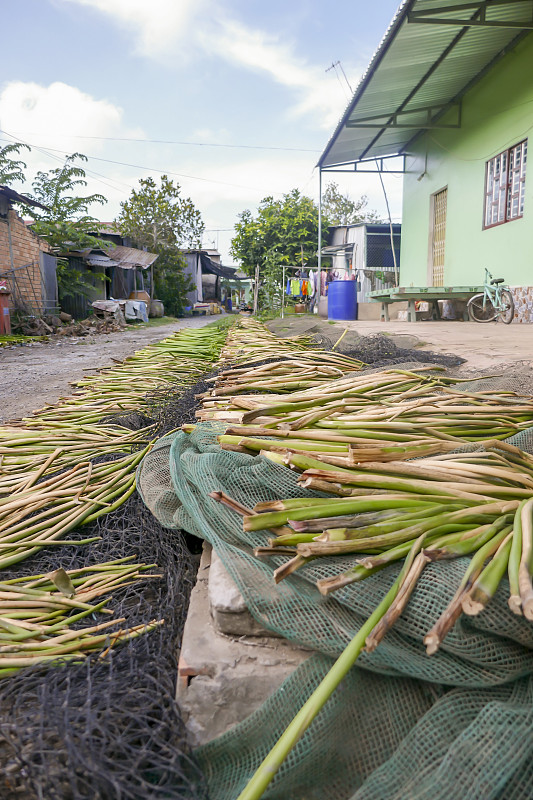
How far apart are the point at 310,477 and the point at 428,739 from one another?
1.90 feet

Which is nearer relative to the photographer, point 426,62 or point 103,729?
point 103,729

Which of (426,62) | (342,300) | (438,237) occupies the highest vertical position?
(426,62)

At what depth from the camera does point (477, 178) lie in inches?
402

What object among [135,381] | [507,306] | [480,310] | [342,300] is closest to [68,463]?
[135,381]

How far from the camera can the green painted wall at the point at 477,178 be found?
841 cm

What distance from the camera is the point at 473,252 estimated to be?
412 inches

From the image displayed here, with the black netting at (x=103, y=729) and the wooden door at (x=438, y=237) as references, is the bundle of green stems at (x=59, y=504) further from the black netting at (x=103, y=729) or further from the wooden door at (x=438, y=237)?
the wooden door at (x=438, y=237)

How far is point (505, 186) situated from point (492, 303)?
2016 mm

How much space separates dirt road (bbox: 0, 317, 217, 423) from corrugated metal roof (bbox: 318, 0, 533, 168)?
A: 5939mm

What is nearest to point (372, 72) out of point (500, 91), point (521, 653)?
point (500, 91)

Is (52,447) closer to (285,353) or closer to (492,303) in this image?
(285,353)

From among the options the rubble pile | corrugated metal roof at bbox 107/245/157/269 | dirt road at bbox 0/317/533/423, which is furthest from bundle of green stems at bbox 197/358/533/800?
corrugated metal roof at bbox 107/245/157/269

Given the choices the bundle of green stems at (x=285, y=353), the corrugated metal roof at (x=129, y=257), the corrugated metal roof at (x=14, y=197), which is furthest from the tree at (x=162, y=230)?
the bundle of green stems at (x=285, y=353)

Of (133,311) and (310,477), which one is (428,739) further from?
(133,311)
